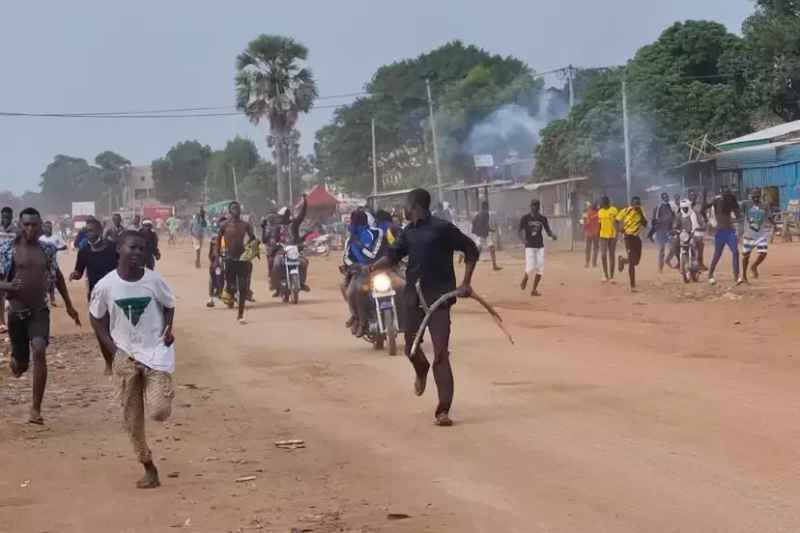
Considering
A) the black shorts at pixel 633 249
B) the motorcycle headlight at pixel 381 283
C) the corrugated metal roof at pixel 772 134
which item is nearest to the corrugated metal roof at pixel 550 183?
the corrugated metal roof at pixel 772 134

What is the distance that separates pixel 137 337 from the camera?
26.4 feet

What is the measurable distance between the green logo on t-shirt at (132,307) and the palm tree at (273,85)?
57475mm

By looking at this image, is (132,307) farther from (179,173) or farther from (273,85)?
(179,173)

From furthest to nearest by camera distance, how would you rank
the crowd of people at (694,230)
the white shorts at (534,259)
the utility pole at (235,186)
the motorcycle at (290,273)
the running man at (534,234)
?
the utility pole at (235,186), the motorcycle at (290,273), the white shorts at (534,259), the running man at (534,234), the crowd of people at (694,230)

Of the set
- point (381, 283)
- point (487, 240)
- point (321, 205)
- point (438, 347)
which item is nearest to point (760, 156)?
point (487, 240)

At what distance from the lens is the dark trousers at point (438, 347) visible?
986 centimetres

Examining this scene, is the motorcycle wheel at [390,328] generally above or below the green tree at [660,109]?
below

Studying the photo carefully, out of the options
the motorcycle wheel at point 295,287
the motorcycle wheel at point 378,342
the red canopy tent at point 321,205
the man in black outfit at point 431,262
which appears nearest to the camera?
the man in black outfit at point 431,262

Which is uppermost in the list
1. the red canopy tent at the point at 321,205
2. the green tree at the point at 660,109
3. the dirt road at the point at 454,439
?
the green tree at the point at 660,109

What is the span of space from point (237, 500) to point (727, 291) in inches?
600

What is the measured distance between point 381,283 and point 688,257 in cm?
1094

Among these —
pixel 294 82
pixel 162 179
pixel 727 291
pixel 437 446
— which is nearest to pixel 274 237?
pixel 727 291

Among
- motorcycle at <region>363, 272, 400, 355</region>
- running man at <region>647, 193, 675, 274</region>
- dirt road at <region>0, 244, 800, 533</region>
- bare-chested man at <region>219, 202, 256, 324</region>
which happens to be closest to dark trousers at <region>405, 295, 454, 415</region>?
dirt road at <region>0, 244, 800, 533</region>

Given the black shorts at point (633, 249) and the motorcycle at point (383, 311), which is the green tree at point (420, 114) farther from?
the motorcycle at point (383, 311)
